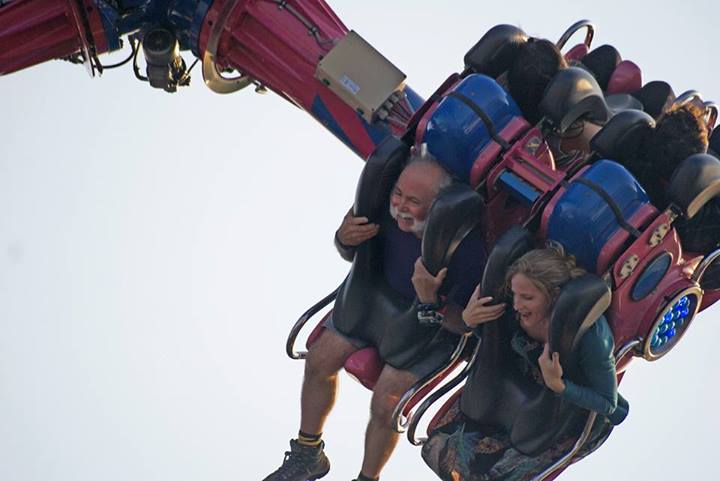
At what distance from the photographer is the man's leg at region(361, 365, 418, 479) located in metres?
15.6

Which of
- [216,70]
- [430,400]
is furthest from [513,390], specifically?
[216,70]

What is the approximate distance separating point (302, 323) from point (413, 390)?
2.84ft

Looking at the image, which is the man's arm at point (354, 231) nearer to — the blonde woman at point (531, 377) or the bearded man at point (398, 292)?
the bearded man at point (398, 292)

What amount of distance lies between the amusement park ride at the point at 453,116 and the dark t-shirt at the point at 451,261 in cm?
13

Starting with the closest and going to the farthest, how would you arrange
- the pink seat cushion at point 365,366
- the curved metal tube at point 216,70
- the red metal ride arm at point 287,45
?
1. the pink seat cushion at point 365,366
2. the red metal ride arm at point 287,45
3. the curved metal tube at point 216,70

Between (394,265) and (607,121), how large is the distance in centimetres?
150

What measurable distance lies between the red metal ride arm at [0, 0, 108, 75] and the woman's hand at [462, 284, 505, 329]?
3583mm

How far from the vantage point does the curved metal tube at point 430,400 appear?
15.4 m

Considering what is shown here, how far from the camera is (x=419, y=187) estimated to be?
15148mm

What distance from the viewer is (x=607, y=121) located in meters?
15.3

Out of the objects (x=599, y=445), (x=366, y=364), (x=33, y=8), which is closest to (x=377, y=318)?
(x=366, y=364)

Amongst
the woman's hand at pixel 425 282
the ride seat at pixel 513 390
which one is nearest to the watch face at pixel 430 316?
the woman's hand at pixel 425 282

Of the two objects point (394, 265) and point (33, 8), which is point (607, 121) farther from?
point (33, 8)

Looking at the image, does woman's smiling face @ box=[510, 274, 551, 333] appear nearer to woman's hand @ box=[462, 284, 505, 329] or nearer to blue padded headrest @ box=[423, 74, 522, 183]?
woman's hand @ box=[462, 284, 505, 329]
